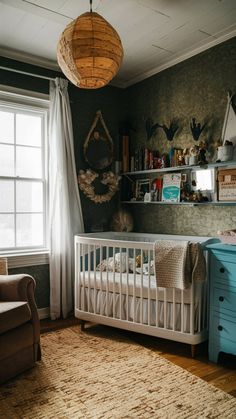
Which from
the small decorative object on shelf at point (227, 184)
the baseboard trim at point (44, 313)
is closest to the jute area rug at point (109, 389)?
the baseboard trim at point (44, 313)

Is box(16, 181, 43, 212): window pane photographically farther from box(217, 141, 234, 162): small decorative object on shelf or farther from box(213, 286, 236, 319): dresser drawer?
box(213, 286, 236, 319): dresser drawer

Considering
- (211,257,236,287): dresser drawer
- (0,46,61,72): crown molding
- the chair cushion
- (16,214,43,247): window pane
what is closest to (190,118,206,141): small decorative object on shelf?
(211,257,236,287): dresser drawer

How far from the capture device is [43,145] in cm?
339

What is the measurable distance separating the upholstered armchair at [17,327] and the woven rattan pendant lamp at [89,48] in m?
1.46

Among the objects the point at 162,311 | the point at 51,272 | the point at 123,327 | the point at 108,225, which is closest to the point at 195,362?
the point at 162,311

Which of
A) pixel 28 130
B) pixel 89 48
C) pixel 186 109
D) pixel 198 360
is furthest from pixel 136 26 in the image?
pixel 198 360

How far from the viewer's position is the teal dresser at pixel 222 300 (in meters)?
2.18

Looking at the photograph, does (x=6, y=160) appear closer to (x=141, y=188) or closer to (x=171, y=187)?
(x=141, y=188)

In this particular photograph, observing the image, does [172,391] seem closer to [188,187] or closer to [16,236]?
[188,187]

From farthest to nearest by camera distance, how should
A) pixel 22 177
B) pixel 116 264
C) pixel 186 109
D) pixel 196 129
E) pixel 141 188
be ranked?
pixel 141 188, pixel 22 177, pixel 186 109, pixel 196 129, pixel 116 264

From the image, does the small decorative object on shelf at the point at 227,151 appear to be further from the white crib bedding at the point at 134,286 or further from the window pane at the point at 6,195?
the window pane at the point at 6,195

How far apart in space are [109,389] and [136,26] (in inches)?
104

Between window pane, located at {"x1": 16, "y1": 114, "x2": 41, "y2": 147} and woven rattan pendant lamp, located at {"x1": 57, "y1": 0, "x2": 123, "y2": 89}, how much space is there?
1695 mm

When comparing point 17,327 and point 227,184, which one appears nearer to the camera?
point 17,327
